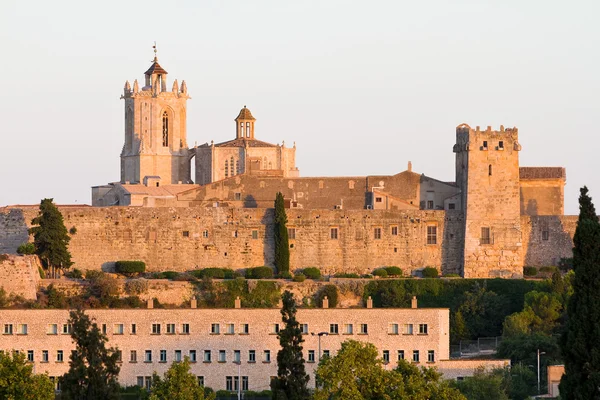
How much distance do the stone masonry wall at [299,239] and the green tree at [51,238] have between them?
1.67 meters

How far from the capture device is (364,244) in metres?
82.4

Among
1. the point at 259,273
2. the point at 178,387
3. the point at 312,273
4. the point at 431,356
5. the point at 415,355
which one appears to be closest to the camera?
the point at 178,387

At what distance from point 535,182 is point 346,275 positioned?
10209mm

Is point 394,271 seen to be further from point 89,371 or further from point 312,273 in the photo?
point 89,371

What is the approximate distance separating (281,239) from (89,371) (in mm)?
25680

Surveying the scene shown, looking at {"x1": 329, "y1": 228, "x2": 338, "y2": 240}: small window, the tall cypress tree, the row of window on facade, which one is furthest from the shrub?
the tall cypress tree

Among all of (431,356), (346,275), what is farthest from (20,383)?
(346,275)

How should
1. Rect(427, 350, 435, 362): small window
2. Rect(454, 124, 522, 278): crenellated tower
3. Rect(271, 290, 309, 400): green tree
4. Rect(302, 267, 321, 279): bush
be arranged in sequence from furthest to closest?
Rect(454, 124, 522, 278): crenellated tower, Rect(302, 267, 321, 279): bush, Rect(427, 350, 435, 362): small window, Rect(271, 290, 309, 400): green tree

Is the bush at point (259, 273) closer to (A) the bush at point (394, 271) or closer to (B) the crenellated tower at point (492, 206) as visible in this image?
(A) the bush at point (394, 271)

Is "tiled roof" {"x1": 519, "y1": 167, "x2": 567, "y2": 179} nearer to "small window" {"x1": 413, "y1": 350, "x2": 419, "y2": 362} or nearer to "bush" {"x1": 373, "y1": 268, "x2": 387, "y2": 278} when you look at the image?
"bush" {"x1": 373, "y1": 268, "x2": 387, "y2": 278}

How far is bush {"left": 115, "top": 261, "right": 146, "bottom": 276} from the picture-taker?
266ft

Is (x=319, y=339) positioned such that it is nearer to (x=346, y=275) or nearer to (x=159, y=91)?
(x=346, y=275)

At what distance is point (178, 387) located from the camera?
Result: 61125 mm

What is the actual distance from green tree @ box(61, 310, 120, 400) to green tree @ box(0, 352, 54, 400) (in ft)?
3.62
